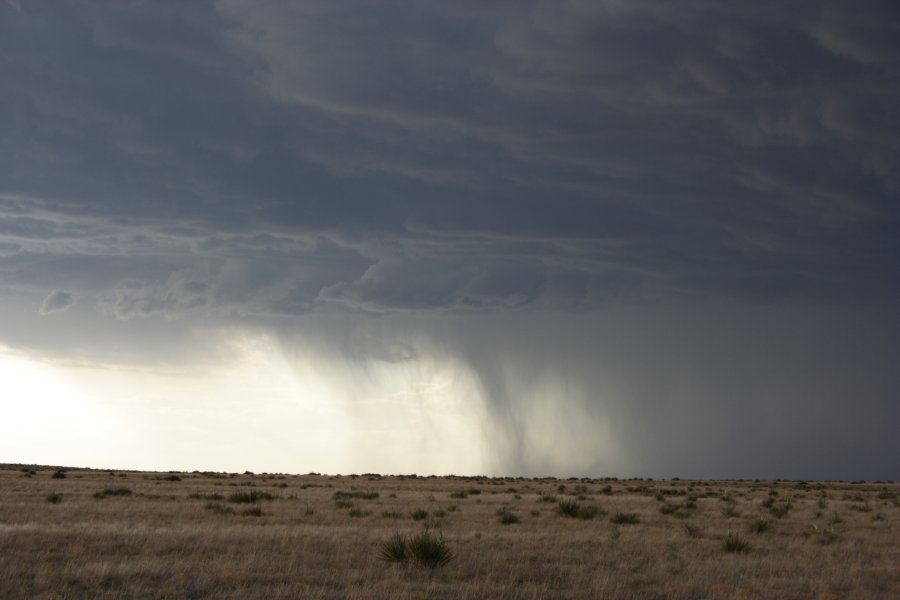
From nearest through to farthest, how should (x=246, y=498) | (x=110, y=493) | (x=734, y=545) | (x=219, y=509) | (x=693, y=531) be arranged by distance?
(x=734, y=545) → (x=693, y=531) → (x=219, y=509) → (x=246, y=498) → (x=110, y=493)

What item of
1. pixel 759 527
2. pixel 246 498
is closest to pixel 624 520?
pixel 759 527

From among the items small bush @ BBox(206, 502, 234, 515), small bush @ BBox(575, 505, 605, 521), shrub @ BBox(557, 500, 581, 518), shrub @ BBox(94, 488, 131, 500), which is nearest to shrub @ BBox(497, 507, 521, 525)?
small bush @ BBox(575, 505, 605, 521)

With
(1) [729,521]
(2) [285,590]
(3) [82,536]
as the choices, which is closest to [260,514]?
(3) [82,536]

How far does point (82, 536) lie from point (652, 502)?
3068 cm

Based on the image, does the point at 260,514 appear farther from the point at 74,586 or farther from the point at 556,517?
the point at 74,586

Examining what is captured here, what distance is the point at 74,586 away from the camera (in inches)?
532

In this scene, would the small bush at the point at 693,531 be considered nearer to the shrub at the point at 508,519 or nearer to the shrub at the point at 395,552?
the shrub at the point at 508,519

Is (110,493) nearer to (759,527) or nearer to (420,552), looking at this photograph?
(420,552)

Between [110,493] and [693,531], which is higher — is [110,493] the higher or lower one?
the higher one

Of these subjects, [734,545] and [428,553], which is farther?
[734,545]

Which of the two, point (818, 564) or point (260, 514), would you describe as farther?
point (260, 514)

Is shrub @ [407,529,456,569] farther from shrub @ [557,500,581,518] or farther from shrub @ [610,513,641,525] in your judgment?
shrub @ [557,500,581,518]

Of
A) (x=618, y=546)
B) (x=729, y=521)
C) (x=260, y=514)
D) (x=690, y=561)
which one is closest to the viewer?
(x=690, y=561)

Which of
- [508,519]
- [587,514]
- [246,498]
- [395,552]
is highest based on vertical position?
[246,498]
